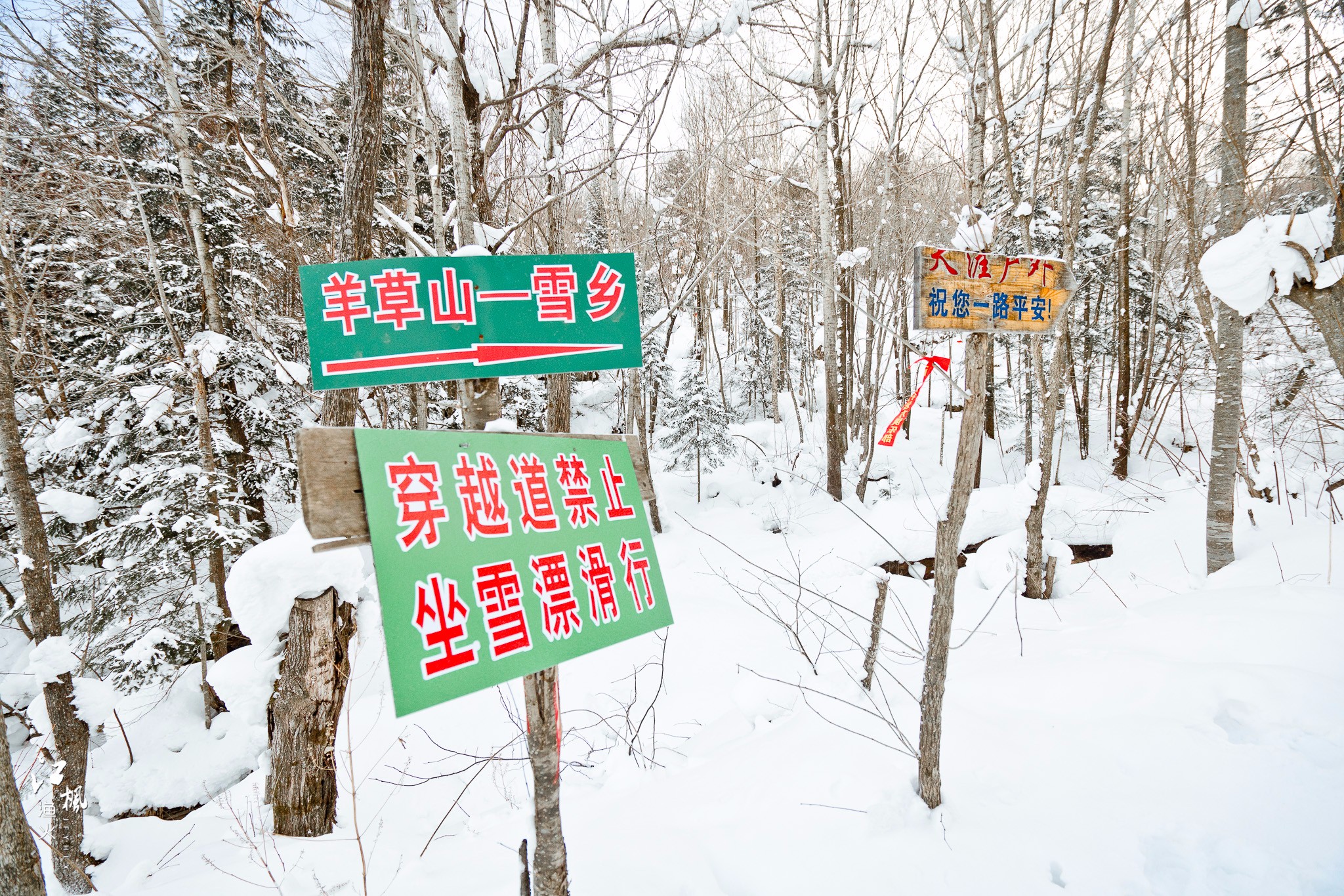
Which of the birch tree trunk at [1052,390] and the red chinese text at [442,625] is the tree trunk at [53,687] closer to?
the red chinese text at [442,625]

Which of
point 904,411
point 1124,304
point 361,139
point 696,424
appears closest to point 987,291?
point 904,411

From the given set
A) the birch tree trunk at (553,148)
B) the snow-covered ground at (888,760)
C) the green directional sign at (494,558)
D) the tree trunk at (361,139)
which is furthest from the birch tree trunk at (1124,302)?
the green directional sign at (494,558)

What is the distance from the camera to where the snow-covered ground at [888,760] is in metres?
2.18

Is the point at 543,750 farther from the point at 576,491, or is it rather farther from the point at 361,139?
the point at 361,139

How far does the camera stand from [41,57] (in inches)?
163

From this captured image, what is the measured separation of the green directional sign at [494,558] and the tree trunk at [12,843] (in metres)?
3.38

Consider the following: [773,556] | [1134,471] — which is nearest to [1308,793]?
[773,556]

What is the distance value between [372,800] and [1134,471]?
46.6 feet

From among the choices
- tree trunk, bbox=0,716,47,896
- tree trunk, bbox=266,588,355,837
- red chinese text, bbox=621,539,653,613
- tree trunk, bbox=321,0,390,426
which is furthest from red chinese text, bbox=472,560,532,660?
tree trunk, bbox=0,716,47,896

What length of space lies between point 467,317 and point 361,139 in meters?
2.35

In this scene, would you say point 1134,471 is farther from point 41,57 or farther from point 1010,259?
point 41,57

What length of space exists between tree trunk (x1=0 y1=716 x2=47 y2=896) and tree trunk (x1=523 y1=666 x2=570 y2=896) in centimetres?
311

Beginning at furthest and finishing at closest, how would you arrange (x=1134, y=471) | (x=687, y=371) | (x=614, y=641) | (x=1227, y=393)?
(x=687, y=371), (x=1134, y=471), (x=1227, y=393), (x=614, y=641)

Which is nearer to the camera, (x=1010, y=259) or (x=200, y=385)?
(x=1010, y=259)
